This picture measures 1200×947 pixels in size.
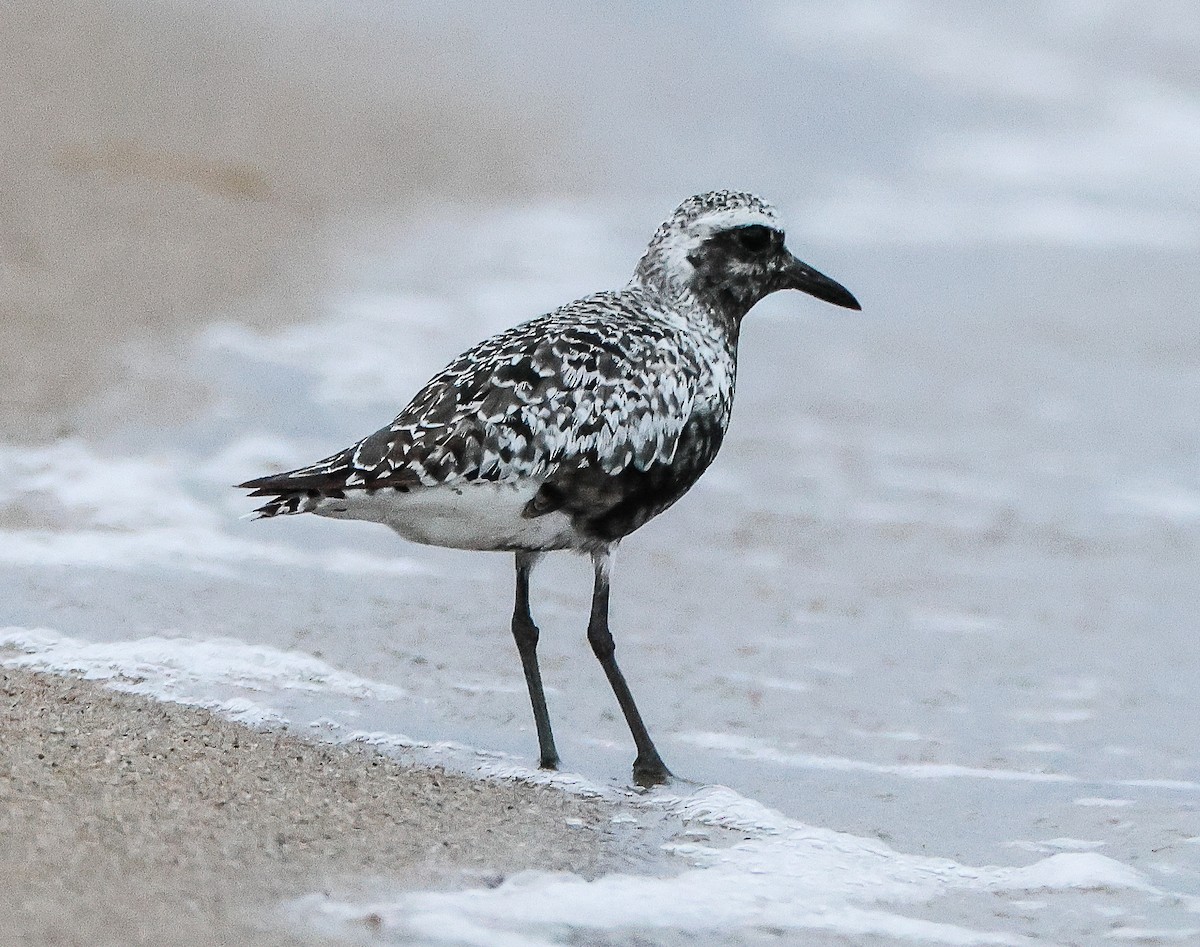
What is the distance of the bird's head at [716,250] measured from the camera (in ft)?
18.4

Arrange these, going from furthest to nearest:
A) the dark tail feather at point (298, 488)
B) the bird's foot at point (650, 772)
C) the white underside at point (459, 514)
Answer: the bird's foot at point (650, 772), the white underside at point (459, 514), the dark tail feather at point (298, 488)

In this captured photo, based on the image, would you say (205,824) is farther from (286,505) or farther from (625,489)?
(625,489)

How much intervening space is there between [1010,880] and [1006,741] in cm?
129

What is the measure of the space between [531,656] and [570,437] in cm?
93

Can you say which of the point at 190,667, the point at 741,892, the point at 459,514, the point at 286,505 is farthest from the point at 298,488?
the point at 741,892

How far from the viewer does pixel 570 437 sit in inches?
187

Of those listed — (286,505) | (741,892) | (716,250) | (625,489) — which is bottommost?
(741,892)

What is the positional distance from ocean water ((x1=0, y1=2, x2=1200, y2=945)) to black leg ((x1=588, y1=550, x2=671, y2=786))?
3.7 inches

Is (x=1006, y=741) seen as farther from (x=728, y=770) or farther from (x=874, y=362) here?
(x=874, y=362)

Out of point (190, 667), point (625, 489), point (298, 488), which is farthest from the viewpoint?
point (190, 667)

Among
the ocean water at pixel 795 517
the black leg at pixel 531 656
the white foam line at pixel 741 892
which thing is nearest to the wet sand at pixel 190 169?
the ocean water at pixel 795 517

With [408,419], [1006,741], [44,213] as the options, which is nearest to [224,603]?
[408,419]

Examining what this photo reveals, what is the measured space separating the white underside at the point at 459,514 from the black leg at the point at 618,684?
1.16 feet

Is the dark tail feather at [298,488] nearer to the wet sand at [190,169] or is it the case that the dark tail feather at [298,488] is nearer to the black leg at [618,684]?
the black leg at [618,684]
